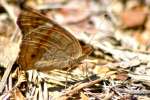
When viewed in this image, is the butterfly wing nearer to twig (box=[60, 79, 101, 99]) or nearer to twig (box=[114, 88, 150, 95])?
twig (box=[60, 79, 101, 99])

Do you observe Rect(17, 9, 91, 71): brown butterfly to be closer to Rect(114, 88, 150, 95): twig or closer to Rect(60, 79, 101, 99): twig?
Rect(60, 79, 101, 99): twig

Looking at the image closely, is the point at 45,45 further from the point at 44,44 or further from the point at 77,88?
the point at 77,88

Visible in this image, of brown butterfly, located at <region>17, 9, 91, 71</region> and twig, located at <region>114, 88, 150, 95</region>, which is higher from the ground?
brown butterfly, located at <region>17, 9, 91, 71</region>

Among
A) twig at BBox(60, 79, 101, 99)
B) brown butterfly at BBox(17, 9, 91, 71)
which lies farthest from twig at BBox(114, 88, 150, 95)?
brown butterfly at BBox(17, 9, 91, 71)

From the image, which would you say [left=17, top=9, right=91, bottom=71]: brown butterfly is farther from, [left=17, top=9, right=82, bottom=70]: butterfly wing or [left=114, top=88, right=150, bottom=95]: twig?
[left=114, top=88, right=150, bottom=95]: twig

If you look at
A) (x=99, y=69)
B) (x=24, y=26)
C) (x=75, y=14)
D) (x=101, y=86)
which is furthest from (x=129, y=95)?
(x=75, y=14)

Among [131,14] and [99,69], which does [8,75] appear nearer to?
[99,69]

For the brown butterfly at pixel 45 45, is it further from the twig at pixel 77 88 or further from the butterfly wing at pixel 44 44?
the twig at pixel 77 88

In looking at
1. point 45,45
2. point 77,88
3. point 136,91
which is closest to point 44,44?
point 45,45

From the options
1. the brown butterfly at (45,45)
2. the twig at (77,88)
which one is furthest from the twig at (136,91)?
the brown butterfly at (45,45)

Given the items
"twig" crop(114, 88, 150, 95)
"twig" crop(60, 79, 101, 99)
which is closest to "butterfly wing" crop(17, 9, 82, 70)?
"twig" crop(60, 79, 101, 99)
